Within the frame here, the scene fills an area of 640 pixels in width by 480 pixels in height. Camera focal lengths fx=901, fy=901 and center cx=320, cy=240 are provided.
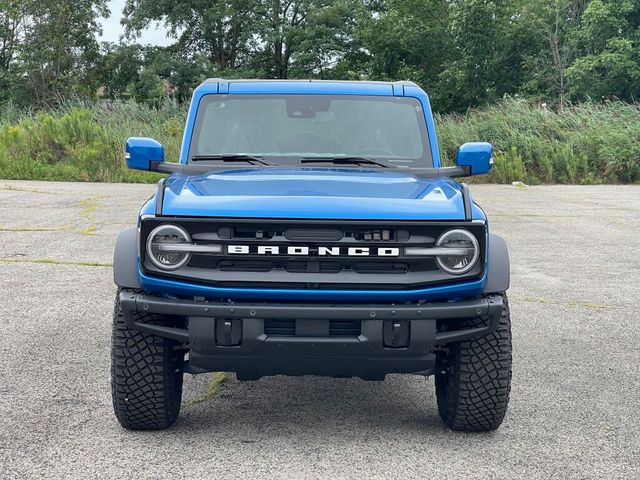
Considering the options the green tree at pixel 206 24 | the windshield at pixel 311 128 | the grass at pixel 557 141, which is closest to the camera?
the windshield at pixel 311 128

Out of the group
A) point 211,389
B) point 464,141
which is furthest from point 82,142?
point 211,389

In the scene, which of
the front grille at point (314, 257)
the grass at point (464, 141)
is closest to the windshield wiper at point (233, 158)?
the front grille at point (314, 257)

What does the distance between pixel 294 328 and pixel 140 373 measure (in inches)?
32.1

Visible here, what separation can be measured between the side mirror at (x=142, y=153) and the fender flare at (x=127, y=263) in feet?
2.50

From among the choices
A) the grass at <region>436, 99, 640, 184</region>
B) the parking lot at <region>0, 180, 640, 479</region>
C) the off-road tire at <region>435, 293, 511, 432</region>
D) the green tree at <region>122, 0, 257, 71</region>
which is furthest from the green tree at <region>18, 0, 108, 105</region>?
the off-road tire at <region>435, 293, 511, 432</region>

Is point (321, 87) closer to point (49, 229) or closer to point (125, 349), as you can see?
point (125, 349)

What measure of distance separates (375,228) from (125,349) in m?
1.31

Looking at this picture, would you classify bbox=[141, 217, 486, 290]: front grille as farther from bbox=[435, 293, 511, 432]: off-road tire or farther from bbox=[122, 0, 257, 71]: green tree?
bbox=[122, 0, 257, 71]: green tree

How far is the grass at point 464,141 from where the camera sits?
2245cm

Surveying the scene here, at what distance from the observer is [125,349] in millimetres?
4207

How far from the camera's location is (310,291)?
390 cm

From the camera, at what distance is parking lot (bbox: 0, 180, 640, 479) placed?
400cm

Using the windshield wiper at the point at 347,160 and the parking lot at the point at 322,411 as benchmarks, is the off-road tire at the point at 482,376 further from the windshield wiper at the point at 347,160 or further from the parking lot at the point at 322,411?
the windshield wiper at the point at 347,160

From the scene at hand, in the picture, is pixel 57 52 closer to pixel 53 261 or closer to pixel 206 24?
pixel 206 24
